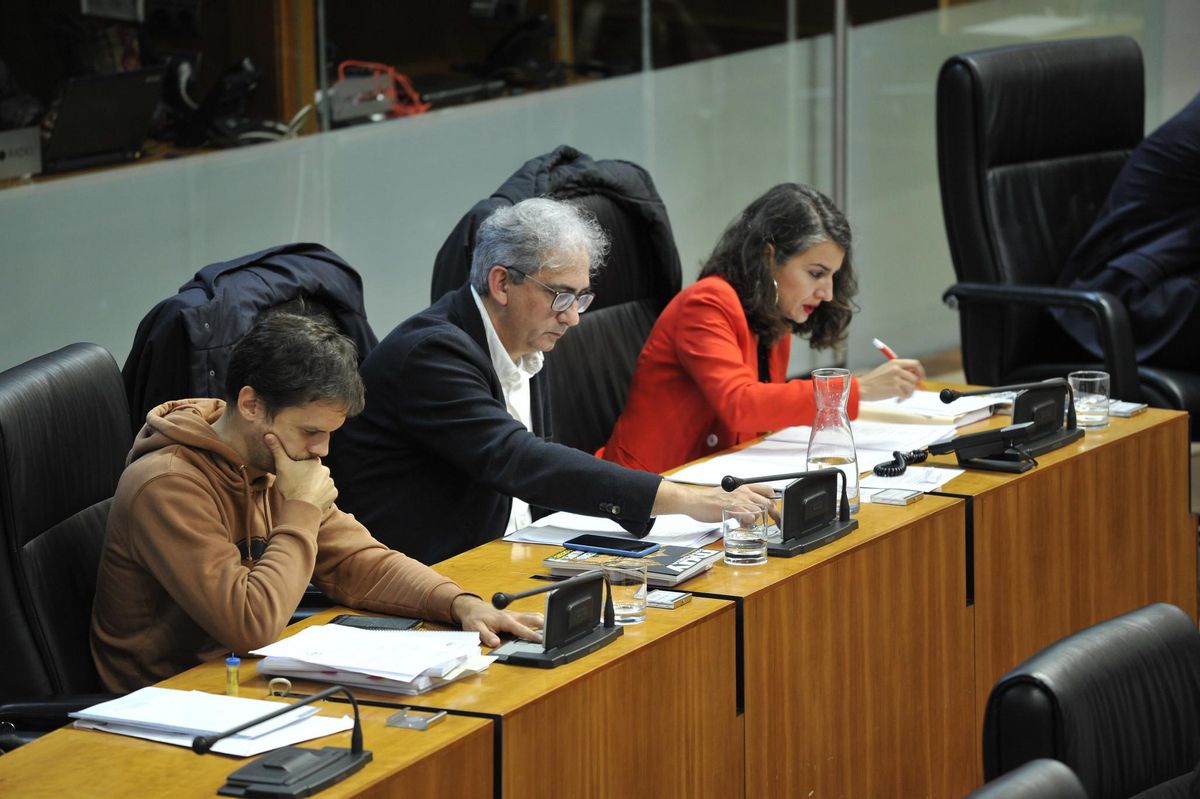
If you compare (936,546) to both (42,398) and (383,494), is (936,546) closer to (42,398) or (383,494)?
(383,494)

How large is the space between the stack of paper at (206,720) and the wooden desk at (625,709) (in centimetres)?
12

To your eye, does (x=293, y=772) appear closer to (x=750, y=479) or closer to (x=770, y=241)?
(x=750, y=479)

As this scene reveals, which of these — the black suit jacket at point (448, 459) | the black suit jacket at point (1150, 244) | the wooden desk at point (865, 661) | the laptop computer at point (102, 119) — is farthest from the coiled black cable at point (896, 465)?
the laptop computer at point (102, 119)

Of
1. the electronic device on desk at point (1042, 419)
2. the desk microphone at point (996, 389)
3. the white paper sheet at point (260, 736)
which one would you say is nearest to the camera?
the white paper sheet at point (260, 736)

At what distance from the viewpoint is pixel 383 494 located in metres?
2.78

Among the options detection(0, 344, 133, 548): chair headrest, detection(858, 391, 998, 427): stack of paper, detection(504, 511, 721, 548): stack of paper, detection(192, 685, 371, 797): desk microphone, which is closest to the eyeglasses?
detection(504, 511, 721, 548): stack of paper

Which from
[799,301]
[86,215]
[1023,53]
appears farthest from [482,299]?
[1023,53]

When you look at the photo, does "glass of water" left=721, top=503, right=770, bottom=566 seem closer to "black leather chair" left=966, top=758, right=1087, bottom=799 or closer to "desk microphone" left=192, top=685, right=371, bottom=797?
"desk microphone" left=192, top=685, right=371, bottom=797

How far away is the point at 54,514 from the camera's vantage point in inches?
88.7

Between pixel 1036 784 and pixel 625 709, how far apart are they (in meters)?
0.71

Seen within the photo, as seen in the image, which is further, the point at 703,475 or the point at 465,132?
the point at 465,132

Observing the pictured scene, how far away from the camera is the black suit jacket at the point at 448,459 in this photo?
258 cm

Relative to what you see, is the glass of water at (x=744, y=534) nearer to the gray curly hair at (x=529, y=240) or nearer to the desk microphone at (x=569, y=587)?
the desk microphone at (x=569, y=587)

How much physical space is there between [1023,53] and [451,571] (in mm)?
2271
